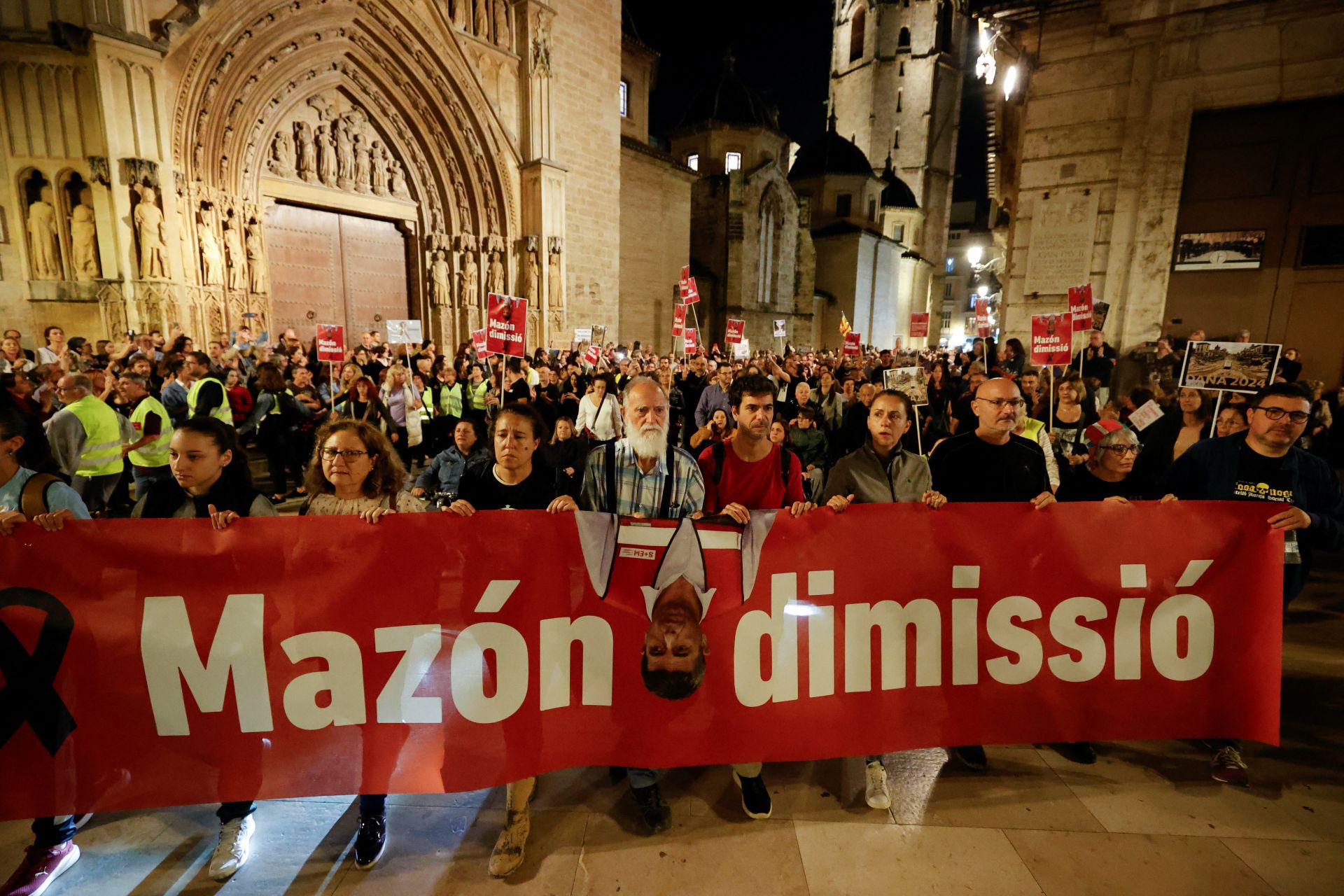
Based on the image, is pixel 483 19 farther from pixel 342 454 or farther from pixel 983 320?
pixel 342 454

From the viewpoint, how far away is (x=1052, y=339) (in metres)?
6.20

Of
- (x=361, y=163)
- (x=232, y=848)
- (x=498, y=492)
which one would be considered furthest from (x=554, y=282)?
(x=232, y=848)


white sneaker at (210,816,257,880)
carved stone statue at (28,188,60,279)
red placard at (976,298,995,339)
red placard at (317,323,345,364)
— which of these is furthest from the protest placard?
carved stone statue at (28,188,60,279)

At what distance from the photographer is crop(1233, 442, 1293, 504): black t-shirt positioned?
2977 mm

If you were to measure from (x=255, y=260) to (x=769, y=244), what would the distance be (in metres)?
23.5

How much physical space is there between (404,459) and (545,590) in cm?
689

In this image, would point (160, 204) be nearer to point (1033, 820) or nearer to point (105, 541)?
point (105, 541)

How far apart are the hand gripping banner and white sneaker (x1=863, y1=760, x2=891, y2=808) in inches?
5.7

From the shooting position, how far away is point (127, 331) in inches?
386

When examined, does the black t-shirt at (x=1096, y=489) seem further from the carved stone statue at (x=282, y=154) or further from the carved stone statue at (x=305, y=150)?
the carved stone statue at (x=305, y=150)

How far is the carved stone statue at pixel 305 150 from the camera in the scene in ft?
43.5

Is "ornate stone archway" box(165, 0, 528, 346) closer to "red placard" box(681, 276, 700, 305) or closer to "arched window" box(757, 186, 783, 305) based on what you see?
"red placard" box(681, 276, 700, 305)

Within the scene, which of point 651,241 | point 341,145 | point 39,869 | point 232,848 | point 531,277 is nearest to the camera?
point 39,869

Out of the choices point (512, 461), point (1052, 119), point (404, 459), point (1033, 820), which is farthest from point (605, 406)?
point (1052, 119)
